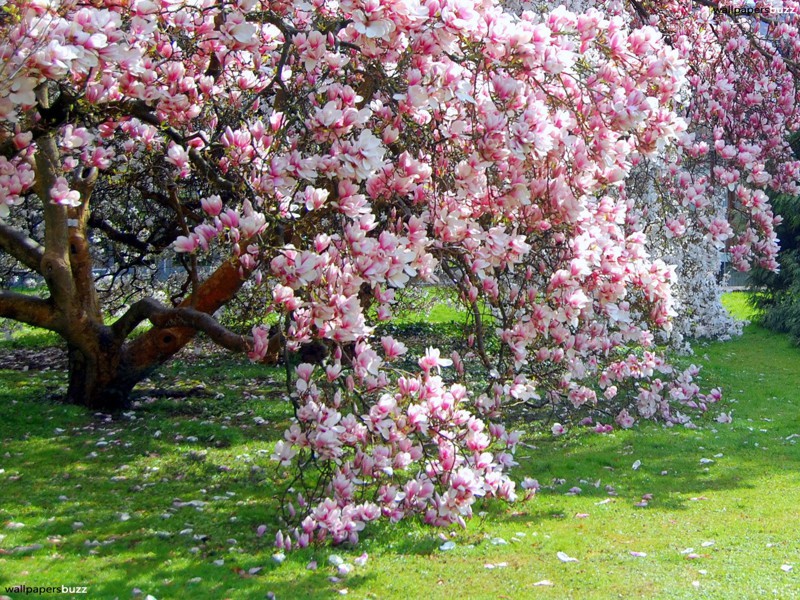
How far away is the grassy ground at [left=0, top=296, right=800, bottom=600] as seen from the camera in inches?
167

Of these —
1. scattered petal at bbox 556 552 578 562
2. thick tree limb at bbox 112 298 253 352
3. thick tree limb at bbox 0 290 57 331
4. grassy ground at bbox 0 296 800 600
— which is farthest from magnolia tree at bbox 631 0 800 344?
thick tree limb at bbox 0 290 57 331

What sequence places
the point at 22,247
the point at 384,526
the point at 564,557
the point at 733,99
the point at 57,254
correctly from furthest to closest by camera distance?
the point at 733,99 < the point at 22,247 < the point at 57,254 < the point at 384,526 < the point at 564,557

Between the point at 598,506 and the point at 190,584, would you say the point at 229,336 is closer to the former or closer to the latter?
the point at 190,584

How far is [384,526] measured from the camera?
16.9 ft

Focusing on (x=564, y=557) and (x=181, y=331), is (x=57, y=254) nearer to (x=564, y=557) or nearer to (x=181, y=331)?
(x=181, y=331)

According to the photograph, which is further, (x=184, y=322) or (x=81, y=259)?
(x=81, y=259)

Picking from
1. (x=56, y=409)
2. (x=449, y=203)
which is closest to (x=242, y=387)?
(x=56, y=409)

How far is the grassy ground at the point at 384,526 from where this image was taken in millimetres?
4238

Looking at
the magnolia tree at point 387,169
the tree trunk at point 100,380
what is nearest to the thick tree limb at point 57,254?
the tree trunk at point 100,380

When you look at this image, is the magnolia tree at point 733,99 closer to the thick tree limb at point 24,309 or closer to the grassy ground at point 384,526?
the grassy ground at point 384,526

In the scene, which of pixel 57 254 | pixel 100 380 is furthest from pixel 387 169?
pixel 100 380

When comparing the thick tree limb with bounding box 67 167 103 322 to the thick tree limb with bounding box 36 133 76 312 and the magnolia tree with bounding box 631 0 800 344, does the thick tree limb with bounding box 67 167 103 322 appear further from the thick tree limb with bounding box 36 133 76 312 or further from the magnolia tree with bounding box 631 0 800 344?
the magnolia tree with bounding box 631 0 800 344

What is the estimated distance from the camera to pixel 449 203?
4.34m

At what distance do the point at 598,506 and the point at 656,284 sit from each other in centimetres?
191
